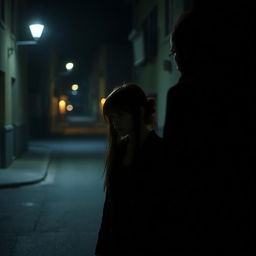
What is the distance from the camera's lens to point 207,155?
217 centimetres

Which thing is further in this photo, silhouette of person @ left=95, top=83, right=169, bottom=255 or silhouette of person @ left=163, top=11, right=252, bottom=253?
silhouette of person @ left=95, top=83, right=169, bottom=255

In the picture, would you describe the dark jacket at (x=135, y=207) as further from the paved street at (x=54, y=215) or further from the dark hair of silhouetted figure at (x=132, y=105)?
the paved street at (x=54, y=215)

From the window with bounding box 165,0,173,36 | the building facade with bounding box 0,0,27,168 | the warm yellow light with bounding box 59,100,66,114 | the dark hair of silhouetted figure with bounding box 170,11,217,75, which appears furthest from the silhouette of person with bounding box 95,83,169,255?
the warm yellow light with bounding box 59,100,66,114

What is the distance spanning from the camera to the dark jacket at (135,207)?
8.61 ft

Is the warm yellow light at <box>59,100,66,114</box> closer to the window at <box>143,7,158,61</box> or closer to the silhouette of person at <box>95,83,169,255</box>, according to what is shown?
the window at <box>143,7,158,61</box>

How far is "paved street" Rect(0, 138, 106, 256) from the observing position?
20.1 ft

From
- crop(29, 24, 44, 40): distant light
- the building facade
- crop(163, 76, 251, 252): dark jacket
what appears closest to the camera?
crop(163, 76, 251, 252): dark jacket

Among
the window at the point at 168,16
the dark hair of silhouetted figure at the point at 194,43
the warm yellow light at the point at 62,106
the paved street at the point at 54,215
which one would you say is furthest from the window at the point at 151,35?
the warm yellow light at the point at 62,106

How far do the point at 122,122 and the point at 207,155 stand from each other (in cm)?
76

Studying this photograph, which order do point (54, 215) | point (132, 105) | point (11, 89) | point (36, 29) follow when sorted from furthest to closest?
point (11, 89) < point (36, 29) < point (54, 215) < point (132, 105)

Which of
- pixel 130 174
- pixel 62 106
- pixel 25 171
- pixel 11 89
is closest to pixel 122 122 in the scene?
pixel 130 174

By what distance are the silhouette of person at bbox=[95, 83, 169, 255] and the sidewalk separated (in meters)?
8.38

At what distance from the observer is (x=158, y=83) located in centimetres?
1944

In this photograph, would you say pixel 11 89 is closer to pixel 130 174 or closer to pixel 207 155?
pixel 130 174
